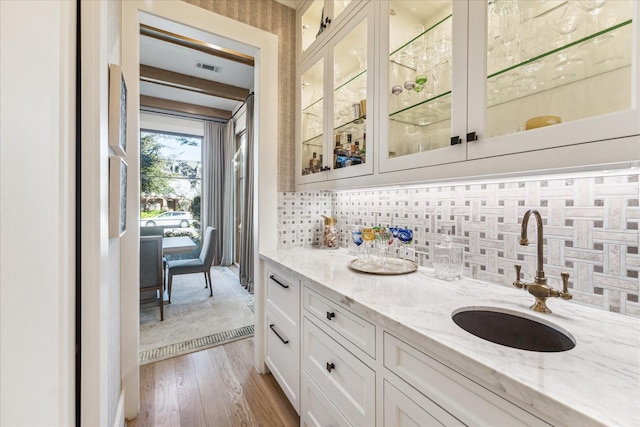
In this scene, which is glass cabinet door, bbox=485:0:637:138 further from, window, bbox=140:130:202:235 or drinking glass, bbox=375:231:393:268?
window, bbox=140:130:202:235

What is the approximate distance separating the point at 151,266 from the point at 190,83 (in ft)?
8.51

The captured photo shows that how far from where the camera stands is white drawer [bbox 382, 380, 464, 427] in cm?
68

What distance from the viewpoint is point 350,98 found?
1.58 meters

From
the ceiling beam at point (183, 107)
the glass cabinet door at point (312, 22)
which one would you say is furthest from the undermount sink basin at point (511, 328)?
the ceiling beam at point (183, 107)

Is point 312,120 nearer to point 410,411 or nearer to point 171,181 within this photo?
point 410,411

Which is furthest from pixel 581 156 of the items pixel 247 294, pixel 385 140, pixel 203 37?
pixel 247 294

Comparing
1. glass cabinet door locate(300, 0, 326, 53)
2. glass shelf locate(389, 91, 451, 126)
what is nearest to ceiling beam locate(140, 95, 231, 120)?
glass cabinet door locate(300, 0, 326, 53)

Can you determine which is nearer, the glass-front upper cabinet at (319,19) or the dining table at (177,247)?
the glass-front upper cabinet at (319,19)

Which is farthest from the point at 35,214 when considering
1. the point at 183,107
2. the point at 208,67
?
the point at 183,107

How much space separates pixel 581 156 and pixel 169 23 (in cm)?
211

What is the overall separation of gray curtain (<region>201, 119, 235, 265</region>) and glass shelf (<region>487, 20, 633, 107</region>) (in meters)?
4.87

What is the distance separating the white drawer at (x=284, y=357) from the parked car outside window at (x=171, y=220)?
4.06 meters

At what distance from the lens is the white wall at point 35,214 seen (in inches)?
20.8

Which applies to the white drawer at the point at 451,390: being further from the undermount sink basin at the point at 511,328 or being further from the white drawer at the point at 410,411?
the undermount sink basin at the point at 511,328
